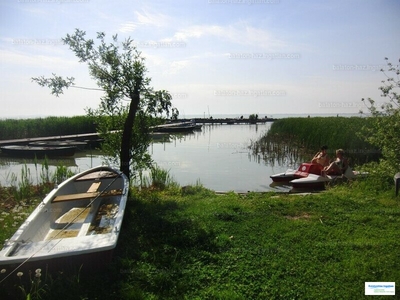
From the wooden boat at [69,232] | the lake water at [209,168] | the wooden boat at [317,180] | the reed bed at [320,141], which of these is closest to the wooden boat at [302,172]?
the wooden boat at [317,180]

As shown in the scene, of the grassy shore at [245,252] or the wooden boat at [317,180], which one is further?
the wooden boat at [317,180]

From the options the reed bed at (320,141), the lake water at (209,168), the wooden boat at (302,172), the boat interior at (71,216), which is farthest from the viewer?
the reed bed at (320,141)

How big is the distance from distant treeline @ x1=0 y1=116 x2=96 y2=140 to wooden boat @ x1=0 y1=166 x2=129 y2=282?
18514mm

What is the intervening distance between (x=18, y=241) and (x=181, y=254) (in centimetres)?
221

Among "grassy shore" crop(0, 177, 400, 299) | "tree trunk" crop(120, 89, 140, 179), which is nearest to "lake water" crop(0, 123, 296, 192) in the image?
"tree trunk" crop(120, 89, 140, 179)

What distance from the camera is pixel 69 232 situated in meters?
5.05

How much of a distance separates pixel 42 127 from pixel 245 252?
25.7 m

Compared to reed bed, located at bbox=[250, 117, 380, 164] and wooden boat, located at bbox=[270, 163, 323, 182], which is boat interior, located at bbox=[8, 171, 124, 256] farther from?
reed bed, located at bbox=[250, 117, 380, 164]

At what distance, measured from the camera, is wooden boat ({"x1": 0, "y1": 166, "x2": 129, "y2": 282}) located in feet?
12.1

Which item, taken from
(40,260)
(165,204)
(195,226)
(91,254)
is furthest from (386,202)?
(40,260)

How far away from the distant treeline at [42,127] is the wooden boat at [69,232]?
18514 mm

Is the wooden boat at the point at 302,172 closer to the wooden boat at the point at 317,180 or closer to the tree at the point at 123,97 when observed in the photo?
the wooden boat at the point at 317,180

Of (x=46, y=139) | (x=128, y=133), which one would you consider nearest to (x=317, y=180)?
(x=128, y=133)

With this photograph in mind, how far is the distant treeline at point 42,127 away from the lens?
24.5 m
